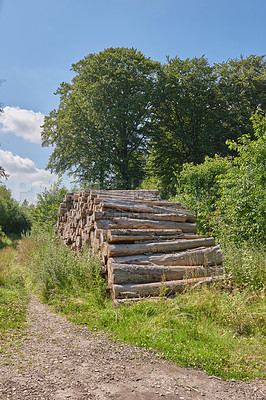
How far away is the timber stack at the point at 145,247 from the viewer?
5457 millimetres

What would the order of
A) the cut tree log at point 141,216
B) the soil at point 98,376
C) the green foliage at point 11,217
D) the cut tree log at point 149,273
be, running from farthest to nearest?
the green foliage at point 11,217 < the cut tree log at point 141,216 < the cut tree log at point 149,273 < the soil at point 98,376

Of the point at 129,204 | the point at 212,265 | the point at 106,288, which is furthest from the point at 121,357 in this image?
the point at 129,204

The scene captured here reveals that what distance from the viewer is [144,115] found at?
850 inches

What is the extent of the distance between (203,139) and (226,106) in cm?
314

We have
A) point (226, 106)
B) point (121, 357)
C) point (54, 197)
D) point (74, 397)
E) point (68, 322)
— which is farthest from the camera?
point (226, 106)

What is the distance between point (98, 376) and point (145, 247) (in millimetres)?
3183

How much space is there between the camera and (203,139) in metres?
22.3

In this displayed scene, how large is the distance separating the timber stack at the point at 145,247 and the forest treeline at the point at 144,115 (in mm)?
10883

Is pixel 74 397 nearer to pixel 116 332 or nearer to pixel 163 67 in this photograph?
pixel 116 332

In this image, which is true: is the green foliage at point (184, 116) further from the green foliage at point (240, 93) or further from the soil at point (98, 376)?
the soil at point (98, 376)

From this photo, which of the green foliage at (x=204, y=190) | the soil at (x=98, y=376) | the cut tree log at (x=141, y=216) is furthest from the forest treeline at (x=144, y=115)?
the soil at (x=98, y=376)

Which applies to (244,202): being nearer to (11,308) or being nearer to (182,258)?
(182,258)

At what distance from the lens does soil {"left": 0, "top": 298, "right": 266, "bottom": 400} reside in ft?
9.67

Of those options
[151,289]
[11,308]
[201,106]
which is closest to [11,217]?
[201,106]
